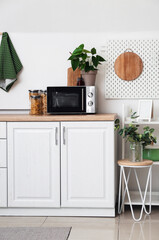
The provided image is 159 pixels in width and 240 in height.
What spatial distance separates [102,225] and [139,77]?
1515mm

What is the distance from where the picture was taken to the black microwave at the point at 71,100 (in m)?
3.34

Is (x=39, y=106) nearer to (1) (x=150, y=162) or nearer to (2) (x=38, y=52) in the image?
(2) (x=38, y=52)

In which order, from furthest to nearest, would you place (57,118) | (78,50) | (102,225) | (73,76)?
(73,76), (78,50), (57,118), (102,225)

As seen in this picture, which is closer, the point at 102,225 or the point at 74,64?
the point at 102,225

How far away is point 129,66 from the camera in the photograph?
3691 millimetres

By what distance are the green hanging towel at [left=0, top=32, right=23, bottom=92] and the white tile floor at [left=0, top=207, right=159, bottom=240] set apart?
138 centimetres

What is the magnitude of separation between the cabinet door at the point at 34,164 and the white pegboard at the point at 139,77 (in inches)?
33.6

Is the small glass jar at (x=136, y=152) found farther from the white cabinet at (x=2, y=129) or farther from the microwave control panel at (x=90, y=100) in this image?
the white cabinet at (x=2, y=129)

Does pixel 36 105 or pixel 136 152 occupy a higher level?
pixel 36 105

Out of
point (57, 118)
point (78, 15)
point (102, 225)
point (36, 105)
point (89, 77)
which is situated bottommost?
point (102, 225)

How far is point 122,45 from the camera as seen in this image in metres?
3.70

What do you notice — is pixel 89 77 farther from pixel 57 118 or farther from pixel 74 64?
pixel 57 118

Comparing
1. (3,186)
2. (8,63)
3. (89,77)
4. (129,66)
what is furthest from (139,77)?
(3,186)

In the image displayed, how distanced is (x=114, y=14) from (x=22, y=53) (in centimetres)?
101
